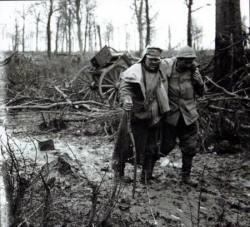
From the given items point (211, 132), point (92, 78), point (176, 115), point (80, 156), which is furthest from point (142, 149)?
point (92, 78)

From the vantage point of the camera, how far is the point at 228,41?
6969 millimetres

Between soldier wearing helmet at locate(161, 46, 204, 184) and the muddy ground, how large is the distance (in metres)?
0.49

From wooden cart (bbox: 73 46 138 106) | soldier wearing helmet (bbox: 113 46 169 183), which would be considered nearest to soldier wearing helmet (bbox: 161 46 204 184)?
soldier wearing helmet (bbox: 113 46 169 183)

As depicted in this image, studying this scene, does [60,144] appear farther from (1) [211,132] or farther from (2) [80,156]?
(1) [211,132]

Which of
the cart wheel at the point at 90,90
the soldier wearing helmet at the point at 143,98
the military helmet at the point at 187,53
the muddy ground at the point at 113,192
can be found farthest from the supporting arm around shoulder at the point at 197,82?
the cart wheel at the point at 90,90

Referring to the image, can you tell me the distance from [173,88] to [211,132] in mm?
2067

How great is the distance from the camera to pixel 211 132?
21.6ft

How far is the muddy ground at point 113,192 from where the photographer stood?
2.84 meters

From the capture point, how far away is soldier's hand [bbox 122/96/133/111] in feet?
13.9

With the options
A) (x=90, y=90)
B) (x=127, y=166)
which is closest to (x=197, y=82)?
(x=127, y=166)

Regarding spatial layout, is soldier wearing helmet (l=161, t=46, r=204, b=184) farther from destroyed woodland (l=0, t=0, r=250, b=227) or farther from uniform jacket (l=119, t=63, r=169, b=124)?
destroyed woodland (l=0, t=0, r=250, b=227)

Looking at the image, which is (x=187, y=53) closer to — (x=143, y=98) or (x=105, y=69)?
(x=143, y=98)

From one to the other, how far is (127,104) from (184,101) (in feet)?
3.18

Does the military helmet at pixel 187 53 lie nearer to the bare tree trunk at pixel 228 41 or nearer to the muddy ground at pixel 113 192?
the muddy ground at pixel 113 192
